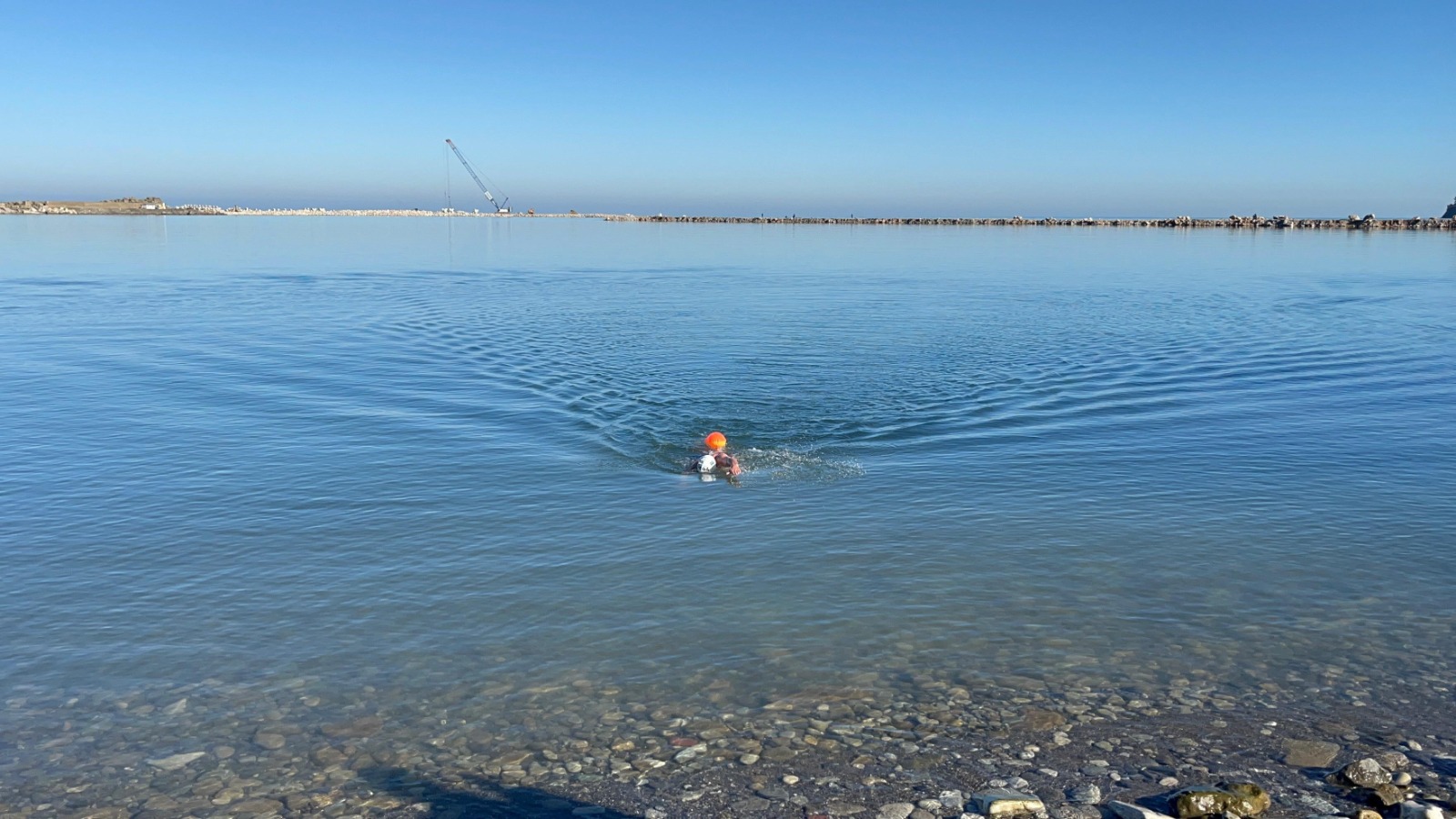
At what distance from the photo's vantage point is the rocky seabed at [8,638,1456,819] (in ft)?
28.4

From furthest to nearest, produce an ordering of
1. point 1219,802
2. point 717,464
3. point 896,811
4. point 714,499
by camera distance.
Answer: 1. point 717,464
2. point 714,499
3. point 896,811
4. point 1219,802

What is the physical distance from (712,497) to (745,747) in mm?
8286

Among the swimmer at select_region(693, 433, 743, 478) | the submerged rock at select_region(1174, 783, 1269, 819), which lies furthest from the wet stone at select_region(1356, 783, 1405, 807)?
the swimmer at select_region(693, 433, 743, 478)

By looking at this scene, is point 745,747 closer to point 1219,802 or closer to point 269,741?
point 1219,802

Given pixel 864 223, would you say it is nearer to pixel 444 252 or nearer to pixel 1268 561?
pixel 444 252

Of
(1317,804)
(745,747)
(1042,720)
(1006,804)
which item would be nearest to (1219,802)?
(1317,804)

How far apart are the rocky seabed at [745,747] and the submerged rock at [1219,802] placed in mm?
15

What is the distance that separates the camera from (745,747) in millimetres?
9609

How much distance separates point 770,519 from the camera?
54.1 feet

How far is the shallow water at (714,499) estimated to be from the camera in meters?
11.8

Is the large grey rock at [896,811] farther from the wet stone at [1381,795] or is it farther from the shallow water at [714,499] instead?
the wet stone at [1381,795]

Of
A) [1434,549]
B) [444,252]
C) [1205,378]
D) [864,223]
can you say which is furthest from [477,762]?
[864,223]

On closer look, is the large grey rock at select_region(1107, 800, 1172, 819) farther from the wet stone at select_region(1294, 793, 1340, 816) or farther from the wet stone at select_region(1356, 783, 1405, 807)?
the wet stone at select_region(1356, 783, 1405, 807)

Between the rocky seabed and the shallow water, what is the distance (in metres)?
0.46
